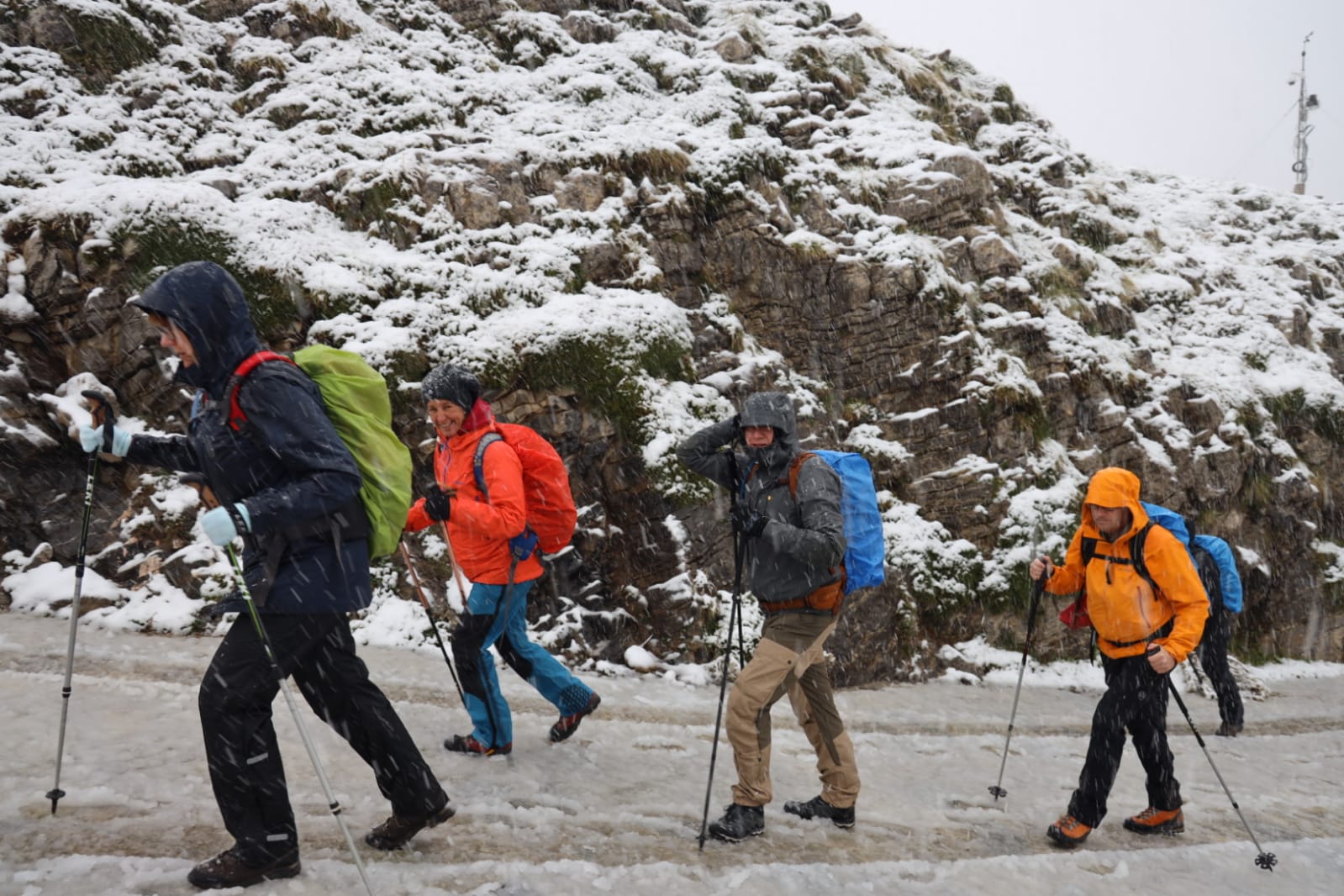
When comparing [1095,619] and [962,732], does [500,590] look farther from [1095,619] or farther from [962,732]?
[962,732]

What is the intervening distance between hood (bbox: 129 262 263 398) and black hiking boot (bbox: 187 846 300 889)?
7.04 ft

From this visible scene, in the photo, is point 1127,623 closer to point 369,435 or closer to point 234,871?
point 369,435

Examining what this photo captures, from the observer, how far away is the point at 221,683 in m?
3.38

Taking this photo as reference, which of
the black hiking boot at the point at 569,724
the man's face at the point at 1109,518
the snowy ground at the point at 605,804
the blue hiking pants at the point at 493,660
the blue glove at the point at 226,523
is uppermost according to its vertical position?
the man's face at the point at 1109,518

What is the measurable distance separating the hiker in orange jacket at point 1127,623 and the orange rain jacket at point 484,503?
4.22 m

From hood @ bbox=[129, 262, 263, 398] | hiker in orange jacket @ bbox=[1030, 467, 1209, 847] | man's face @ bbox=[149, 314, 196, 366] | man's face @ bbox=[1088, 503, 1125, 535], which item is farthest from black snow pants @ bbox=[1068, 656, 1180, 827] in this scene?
man's face @ bbox=[149, 314, 196, 366]

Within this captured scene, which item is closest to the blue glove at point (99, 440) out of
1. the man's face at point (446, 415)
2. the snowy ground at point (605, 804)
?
the man's face at point (446, 415)

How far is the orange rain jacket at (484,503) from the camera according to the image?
486 centimetres

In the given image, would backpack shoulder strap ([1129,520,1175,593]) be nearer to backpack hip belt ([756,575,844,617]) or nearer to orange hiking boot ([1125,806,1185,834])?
orange hiking boot ([1125,806,1185,834])

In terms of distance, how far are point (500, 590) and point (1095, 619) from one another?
4.47 metres

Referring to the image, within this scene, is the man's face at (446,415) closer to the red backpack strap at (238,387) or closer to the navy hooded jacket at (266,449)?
the navy hooded jacket at (266,449)

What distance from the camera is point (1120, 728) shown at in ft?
17.9

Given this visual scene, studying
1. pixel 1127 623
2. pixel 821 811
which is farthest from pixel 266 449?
pixel 1127 623

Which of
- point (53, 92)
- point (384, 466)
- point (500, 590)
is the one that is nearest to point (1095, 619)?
point (500, 590)
